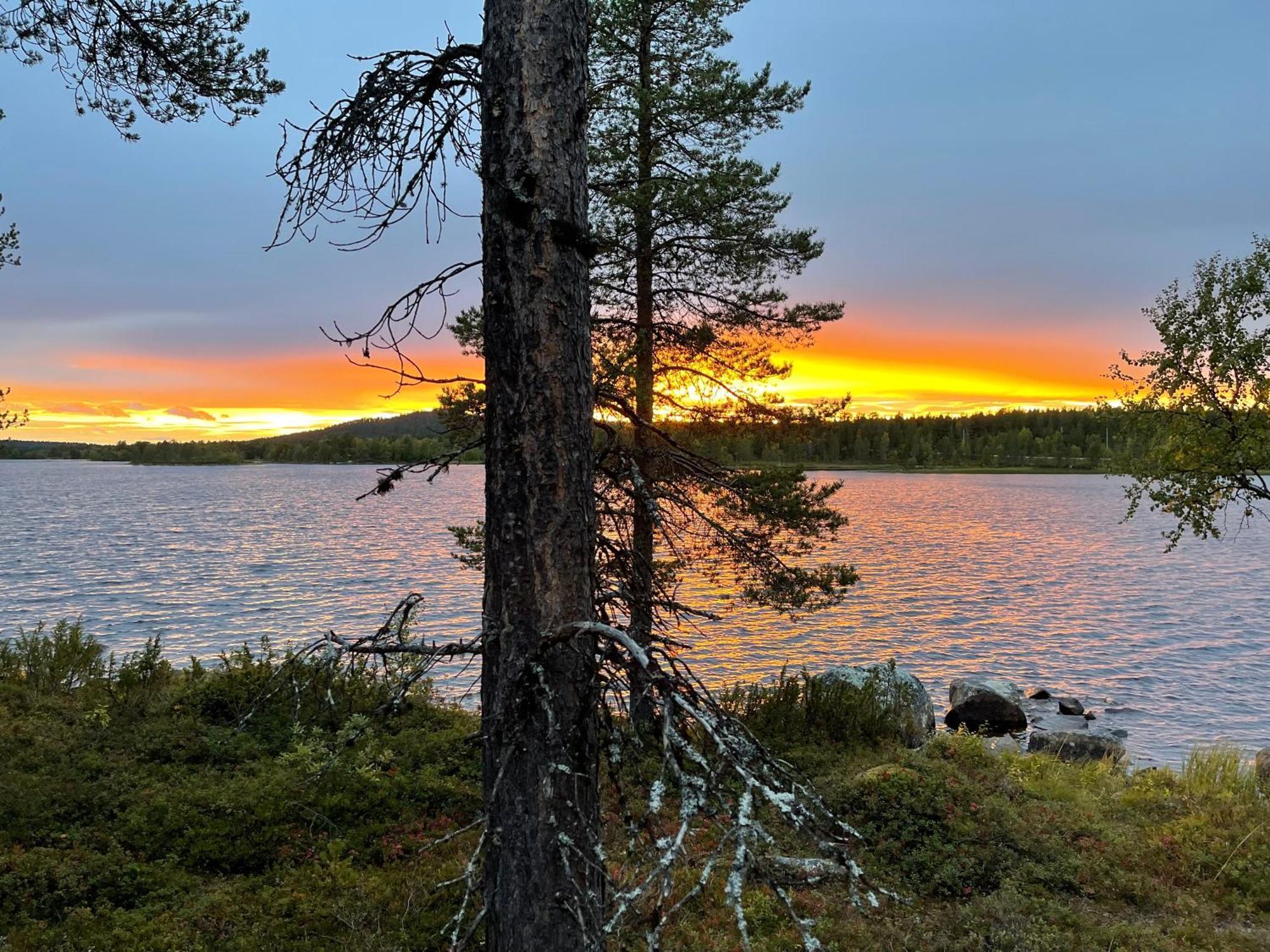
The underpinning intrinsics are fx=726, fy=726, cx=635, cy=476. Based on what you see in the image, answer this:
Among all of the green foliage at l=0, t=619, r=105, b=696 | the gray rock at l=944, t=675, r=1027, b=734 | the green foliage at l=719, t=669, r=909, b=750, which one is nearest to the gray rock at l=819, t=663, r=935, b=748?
the green foliage at l=719, t=669, r=909, b=750

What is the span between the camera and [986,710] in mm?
17453

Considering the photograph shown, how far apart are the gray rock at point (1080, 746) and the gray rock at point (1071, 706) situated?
7.09ft

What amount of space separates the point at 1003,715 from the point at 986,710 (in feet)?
1.27

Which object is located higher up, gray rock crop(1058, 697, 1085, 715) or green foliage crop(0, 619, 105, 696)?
green foliage crop(0, 619, 105, 696)

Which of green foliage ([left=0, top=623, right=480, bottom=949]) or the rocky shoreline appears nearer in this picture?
green foliage ([left=0, top=623, right=480, bottom=949])

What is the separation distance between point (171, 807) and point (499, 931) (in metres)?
5.37

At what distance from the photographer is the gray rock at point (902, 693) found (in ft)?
42.6

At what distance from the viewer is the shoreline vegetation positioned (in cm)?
567

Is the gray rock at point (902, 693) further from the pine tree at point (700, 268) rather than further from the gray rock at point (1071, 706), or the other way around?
the gray rock at point (1071, 706)

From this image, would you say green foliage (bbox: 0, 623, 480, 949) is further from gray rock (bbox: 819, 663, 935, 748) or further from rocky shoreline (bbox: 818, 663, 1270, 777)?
rocky shoreline (bbox: 818, 663, 1270, 777)

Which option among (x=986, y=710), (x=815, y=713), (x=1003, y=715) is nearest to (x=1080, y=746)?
(x=1003, y=715)

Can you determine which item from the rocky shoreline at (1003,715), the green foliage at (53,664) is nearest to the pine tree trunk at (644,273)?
the rocky shoreline at (1003,715)

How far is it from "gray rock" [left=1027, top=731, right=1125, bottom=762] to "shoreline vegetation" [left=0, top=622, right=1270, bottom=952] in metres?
4.27

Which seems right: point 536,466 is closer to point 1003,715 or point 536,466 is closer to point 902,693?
point 902,693
